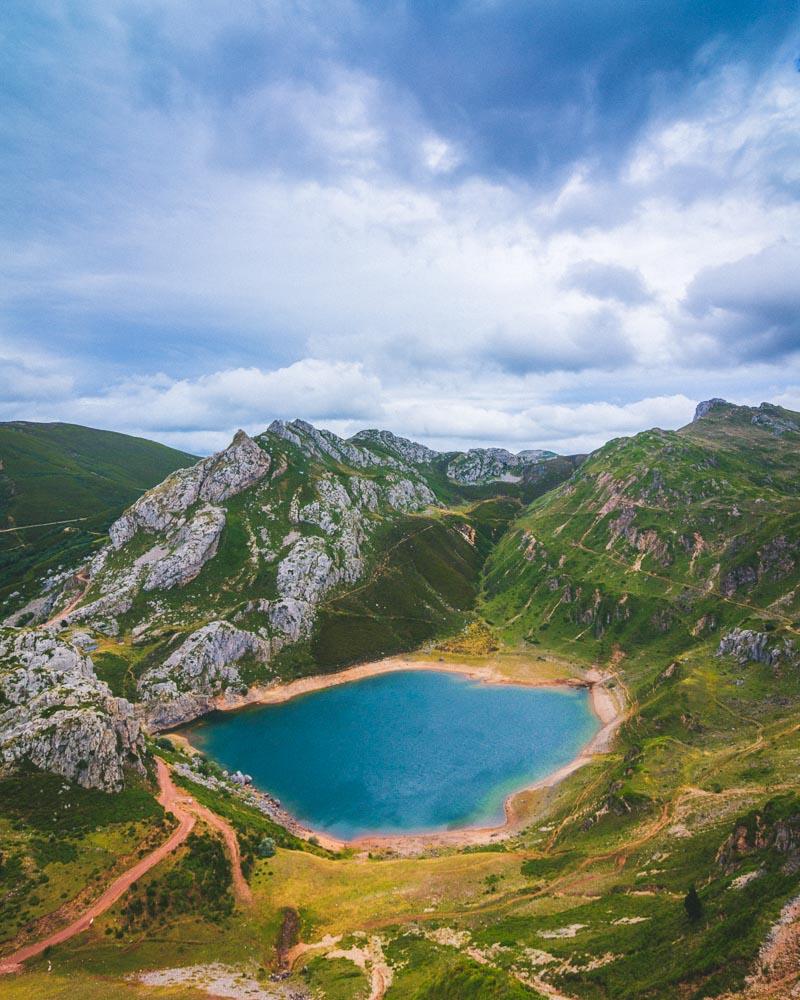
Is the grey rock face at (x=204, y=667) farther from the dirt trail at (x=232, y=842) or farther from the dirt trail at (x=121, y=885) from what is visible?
the dirt trail at (x=232, y=842)

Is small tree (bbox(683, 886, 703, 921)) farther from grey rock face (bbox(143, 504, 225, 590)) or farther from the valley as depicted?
grey rock face (bbox(143, 504, 225, 590))

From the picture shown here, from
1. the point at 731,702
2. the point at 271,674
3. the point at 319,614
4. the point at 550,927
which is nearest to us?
the point at 550,927

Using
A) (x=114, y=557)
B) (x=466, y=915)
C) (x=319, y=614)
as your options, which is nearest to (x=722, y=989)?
(x=466, y=915)

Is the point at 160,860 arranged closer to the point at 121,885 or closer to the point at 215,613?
the point at 121,885

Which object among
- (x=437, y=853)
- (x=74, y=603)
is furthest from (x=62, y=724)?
(x=74, y=603)

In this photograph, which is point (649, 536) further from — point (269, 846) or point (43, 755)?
point (43, 755)

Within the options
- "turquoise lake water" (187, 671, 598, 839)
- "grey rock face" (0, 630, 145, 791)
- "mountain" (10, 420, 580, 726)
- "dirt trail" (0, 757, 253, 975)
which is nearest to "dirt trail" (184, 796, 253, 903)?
"dirt trail" (0, 757, 253, 975)
